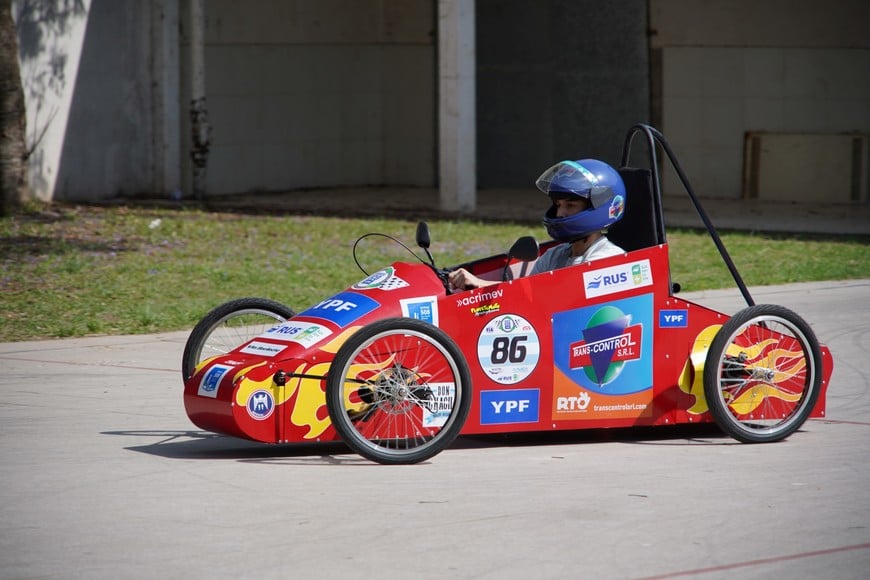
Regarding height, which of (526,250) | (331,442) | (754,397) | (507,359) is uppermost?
(526,250)

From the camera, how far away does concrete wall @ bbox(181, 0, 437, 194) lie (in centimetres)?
2059

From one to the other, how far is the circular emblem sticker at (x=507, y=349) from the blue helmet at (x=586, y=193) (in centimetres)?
62

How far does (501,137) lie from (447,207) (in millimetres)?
4317

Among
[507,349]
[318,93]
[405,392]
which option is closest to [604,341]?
[507,349]

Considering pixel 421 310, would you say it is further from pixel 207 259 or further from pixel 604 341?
pixel 207 259

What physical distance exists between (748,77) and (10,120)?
10.2 m

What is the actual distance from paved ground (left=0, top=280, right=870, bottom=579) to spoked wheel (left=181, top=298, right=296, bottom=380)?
412 mm

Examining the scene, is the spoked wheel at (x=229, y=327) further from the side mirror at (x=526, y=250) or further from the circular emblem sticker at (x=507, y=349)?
the side mirror at (x=526, y=250)

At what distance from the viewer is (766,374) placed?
7148mm

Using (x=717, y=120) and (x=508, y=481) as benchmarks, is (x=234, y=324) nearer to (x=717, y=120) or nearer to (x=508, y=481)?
(x=508, y=481)

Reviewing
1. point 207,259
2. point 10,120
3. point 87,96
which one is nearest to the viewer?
point 207,259

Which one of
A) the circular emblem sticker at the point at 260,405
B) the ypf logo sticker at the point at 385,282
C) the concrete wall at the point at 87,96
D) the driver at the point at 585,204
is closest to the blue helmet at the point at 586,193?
the driver at the point at 585,204

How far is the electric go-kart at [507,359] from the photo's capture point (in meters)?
6.48

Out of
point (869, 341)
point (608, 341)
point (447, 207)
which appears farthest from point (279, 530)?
point (447, 207)
